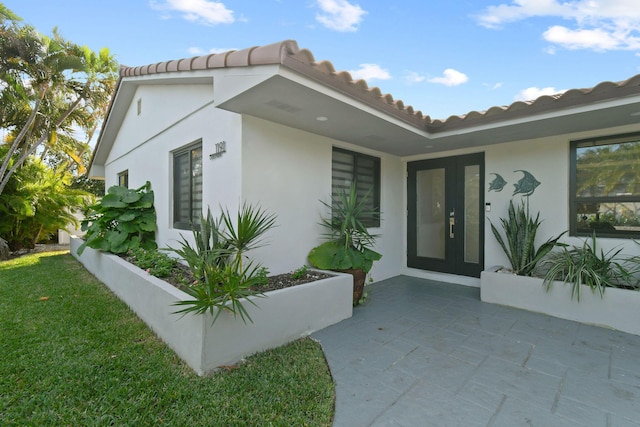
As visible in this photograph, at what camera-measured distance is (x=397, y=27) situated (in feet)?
21.3

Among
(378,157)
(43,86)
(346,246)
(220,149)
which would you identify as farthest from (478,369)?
(43,86)

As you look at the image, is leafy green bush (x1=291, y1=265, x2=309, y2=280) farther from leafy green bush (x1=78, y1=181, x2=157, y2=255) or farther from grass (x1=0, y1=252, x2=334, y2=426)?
leafy green bush (x1=78, y1=181, x2=157, y2=255)

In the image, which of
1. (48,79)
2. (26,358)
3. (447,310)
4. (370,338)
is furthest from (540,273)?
(48,79)

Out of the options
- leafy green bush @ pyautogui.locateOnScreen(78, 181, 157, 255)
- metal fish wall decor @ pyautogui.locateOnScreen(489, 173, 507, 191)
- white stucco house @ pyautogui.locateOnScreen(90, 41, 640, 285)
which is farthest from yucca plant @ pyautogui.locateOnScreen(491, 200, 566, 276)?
leafy green bush @ pyautogui.locateOnScreen(78, 181, 157, 255)

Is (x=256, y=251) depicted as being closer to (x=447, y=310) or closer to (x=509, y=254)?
(x=447, y=310)

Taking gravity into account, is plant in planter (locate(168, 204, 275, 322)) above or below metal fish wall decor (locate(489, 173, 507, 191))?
below

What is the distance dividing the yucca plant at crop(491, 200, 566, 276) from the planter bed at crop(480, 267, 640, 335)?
382 mm

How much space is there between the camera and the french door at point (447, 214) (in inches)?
240

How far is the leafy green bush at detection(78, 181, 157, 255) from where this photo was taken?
21.3 ft

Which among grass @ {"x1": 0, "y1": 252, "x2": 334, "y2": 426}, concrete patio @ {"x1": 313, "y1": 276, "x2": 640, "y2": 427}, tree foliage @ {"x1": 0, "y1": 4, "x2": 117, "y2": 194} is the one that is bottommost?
concrete patio @ {"x1": 313, "y1": 276, "x2": 640, "y2": 427}

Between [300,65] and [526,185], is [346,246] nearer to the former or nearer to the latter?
[300,65]

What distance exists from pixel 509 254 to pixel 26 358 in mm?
6732

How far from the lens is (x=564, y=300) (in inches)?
172

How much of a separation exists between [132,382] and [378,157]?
18.0 ft
